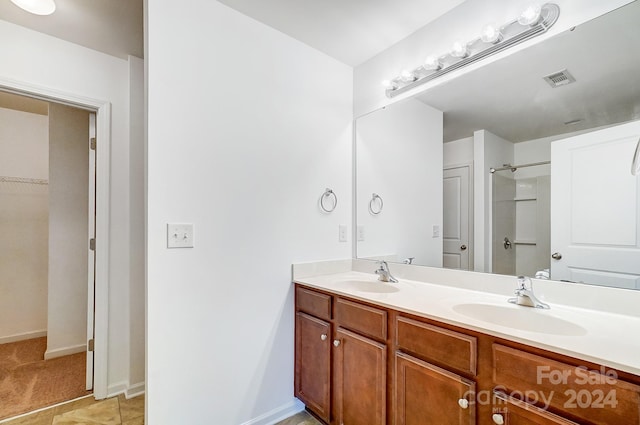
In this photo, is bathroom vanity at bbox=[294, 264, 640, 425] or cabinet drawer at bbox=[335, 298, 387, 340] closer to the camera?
bathroom vanity at bbox=[294, 264, 640, 425]

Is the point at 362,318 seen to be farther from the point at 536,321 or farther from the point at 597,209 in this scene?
the point at 597,209

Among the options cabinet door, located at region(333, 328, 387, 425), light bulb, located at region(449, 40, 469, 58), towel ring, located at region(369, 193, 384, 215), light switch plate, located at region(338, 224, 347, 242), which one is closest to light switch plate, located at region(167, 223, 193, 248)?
cabinet door, located at region(333, 328, 387, 425)

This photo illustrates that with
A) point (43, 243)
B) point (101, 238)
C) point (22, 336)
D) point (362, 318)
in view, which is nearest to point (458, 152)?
point (362, 318)

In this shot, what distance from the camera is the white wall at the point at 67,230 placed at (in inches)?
108

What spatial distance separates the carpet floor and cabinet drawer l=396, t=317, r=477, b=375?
2.38m

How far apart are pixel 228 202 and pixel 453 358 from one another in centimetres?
133

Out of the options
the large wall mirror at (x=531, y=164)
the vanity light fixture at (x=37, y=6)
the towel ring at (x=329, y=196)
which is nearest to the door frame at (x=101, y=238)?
the vanity light fixture at (x=37, y=6)

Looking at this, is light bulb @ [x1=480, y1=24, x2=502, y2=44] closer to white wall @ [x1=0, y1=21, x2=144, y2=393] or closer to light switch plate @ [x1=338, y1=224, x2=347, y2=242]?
light switch plate @ [x1=338, y1=224, x2=347, y2=242]

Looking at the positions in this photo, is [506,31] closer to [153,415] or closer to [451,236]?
[451,236]

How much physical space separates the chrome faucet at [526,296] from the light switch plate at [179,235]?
1.60m

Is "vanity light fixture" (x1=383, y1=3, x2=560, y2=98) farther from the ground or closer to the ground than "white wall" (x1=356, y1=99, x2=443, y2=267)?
farther from the ground

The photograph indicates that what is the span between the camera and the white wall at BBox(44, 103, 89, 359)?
2.74m

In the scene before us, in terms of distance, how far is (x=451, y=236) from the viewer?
179cm

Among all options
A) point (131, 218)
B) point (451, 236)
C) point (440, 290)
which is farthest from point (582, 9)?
point (131, 218)
